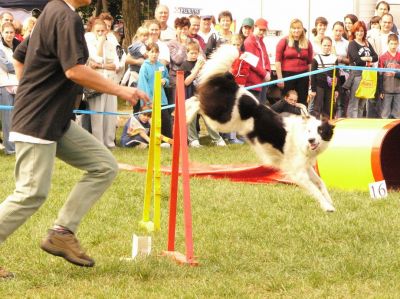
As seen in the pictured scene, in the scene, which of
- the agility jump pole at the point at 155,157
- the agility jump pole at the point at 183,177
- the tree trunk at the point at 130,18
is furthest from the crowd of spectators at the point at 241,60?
the tree trunk at the point at 130,18

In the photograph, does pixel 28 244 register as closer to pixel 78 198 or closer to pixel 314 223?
pixel 78 198

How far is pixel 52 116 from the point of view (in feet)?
16.0

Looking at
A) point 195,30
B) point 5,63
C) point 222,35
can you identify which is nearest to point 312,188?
point 5,63

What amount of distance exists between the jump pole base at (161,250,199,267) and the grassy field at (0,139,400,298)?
57mm

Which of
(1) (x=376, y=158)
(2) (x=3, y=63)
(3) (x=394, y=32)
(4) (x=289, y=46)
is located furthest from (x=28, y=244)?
(3) (x=394, y=32)

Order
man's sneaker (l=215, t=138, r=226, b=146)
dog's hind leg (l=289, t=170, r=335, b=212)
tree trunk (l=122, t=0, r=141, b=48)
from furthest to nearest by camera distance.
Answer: tree trunk (l=122, t=0, r=141, b=48) → man's sneaker (l=215, t=138, r=226, b=146) → dog's hind leg (l=289, t=170, r=335, b=212)

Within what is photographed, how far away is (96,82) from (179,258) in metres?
1.45

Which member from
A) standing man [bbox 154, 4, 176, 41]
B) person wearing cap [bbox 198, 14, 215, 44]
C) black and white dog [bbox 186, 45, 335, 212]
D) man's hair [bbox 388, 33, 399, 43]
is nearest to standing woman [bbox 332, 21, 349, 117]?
man's hair [bbox 388, 33, 399, 43]

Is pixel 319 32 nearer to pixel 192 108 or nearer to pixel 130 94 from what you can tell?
pixel 192 108

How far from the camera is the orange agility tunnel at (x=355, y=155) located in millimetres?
8391

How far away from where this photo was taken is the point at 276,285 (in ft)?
16.6

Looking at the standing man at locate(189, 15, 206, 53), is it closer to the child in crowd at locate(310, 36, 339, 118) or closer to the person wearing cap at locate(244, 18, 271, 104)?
the person wearing cap at locate(244, 18, 271, 104)

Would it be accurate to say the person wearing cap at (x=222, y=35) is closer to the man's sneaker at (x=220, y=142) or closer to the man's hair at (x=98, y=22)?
the man's sneaker at (x=220, y=142)

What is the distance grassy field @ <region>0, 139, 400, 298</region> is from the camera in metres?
5.00
